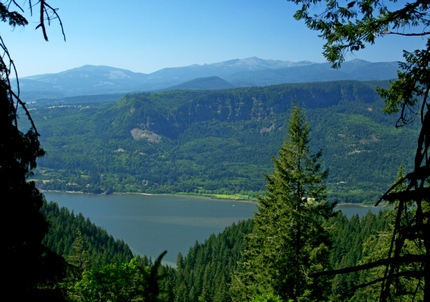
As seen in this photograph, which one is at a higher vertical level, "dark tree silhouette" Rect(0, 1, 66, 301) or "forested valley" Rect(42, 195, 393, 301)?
"dark tree silhouette" Rect(0, 1, 66, 301)

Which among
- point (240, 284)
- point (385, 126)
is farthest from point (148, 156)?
point (240, 284)

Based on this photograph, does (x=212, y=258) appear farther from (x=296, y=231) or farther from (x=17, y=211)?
(x=17, y=211)

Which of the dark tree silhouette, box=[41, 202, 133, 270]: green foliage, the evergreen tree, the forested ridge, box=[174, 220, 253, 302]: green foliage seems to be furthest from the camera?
the forested ridge

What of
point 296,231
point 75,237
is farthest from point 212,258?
point 296,231

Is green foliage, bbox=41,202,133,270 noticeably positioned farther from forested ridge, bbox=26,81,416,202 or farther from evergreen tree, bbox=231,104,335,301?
forested ridge, bbox=26,81,416,202

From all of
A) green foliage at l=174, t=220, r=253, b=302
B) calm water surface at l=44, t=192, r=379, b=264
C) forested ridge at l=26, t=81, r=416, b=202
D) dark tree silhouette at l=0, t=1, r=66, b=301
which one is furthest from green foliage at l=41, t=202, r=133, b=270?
forested ridge at l=26, t=81, r=416, b=202

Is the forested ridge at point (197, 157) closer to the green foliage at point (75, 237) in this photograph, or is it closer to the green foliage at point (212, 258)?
the green foliage at point (212, 258)
